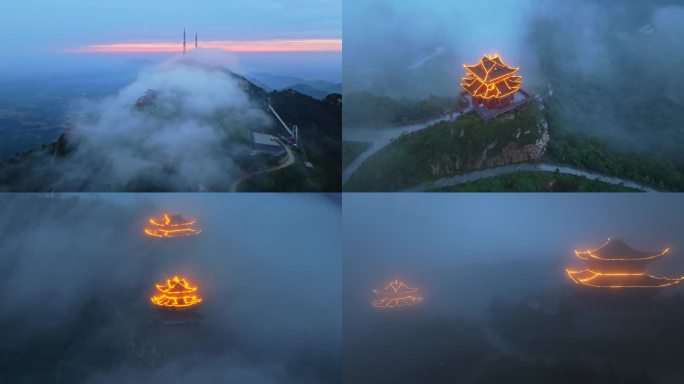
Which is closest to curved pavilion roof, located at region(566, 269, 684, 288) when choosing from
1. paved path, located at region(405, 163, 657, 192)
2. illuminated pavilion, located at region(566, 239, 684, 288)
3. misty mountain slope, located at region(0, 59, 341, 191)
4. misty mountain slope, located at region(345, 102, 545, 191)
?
illuminated pavilion, located at region(566, 239, 684, 288)

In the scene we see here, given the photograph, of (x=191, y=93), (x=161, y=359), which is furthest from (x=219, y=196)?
(x=161, y=359)

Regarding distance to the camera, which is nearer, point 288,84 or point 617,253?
point 617,253

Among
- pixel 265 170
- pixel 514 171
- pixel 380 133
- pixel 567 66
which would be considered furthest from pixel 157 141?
pixel 567 66

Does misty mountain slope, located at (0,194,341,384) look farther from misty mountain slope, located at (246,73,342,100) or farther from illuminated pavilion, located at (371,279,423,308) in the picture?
misty mountain slope, located at (246,73,342,100)

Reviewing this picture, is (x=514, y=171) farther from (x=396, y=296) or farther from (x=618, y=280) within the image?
(x=396, y=296)

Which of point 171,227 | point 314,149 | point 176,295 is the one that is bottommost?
point 176,295

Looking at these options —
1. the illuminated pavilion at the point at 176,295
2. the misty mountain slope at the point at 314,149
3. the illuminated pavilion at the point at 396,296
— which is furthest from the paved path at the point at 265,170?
the illuminated pavilion at the point at 396,296
